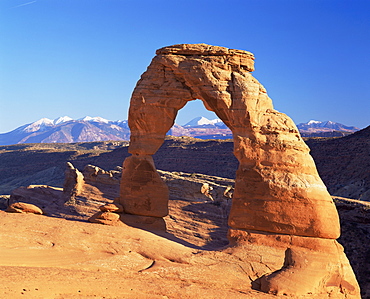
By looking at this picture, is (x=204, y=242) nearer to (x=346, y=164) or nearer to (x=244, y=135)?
(x=244, y=135)

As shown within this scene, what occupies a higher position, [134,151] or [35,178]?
[134,151]

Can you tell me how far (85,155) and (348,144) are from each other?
42.2 m

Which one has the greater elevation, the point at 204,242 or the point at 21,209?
the point at 21,209

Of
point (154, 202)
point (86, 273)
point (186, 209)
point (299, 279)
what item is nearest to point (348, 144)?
point (186, 209)

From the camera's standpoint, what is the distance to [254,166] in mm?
15680

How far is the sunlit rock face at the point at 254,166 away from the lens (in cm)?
1431

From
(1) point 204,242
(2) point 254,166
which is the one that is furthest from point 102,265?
(1) point 204,242

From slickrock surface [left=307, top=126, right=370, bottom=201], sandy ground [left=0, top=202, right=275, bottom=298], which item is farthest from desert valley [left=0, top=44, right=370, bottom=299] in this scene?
slickrock surface [left=307, top=126, right=370, bottom=201]

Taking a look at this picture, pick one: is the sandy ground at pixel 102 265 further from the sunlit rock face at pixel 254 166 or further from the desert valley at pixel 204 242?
the sunlit rock face at pixel 254 166

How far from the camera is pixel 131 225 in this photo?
18.1 meters

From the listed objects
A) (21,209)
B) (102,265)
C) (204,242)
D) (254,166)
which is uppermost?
(254,166)

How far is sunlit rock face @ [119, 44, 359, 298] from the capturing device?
14.3 metres

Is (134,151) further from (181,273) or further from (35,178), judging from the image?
(35,178)

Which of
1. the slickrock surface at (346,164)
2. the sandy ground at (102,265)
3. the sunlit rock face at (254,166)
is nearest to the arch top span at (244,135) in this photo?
the sunlit rock face at (254,166)
